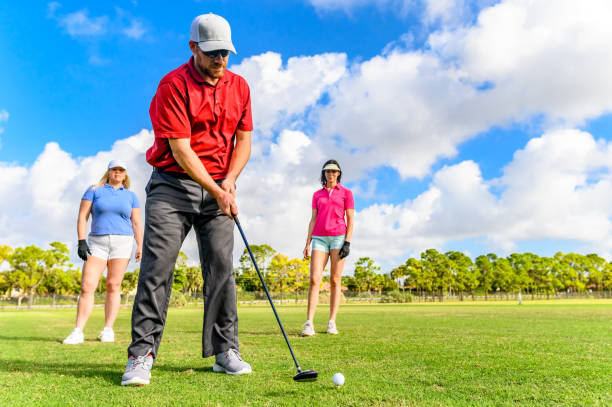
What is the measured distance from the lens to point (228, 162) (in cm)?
382

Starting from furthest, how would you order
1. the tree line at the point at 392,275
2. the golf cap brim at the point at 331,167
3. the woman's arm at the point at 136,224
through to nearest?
the tree line at the point at 392,275 → the golf cap brim at the point at 331,167 → the woman's arm at the point at 136,224

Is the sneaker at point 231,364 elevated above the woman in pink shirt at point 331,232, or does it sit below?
below

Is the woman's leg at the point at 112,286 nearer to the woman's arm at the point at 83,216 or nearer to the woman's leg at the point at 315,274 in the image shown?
the woman's arm at the point at 83,216

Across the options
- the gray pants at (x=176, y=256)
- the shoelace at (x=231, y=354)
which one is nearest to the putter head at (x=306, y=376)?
the shoelace at (x=231, y=354)

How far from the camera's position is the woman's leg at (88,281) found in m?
6.10

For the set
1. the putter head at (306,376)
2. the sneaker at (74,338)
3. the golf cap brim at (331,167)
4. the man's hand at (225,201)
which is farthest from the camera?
the golf cap brim at (331,167)

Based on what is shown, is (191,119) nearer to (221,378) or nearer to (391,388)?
(221,378)

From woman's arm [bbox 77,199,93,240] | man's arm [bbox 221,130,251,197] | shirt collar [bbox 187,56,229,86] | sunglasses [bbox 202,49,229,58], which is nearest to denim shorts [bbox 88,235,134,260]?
woman's arm [bbox 77,199,93,240]

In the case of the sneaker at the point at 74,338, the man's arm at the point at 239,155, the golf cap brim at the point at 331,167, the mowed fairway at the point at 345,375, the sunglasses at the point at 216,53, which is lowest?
the sneaker at the point at 74,338

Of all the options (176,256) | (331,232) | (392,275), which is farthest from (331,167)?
(392,275)

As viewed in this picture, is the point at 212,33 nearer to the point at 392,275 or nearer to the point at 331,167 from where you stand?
the point at 331,167

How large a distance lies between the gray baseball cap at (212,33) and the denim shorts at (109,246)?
3.89 meters

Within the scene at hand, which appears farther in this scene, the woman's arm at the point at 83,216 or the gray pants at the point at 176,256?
the woman's arm at the point at 83,216

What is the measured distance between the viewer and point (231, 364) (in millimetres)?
3350
